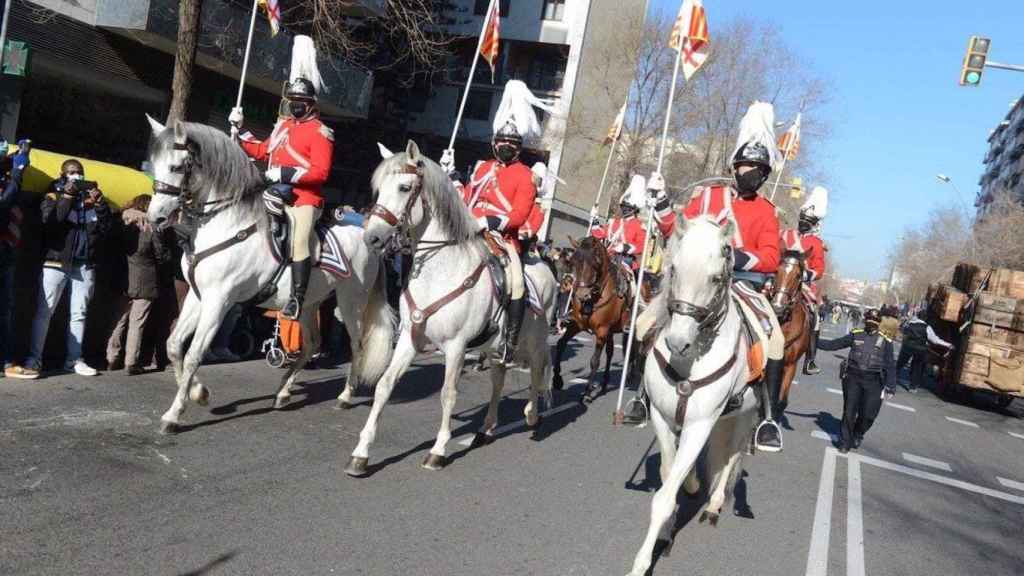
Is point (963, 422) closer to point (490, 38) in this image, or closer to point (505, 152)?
point (490, 38)

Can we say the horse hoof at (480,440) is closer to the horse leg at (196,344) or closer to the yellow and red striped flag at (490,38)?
the horse leg at (196,344)

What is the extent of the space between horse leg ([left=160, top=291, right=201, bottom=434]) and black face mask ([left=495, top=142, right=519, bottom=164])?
3.16 meters

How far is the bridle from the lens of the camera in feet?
20.2

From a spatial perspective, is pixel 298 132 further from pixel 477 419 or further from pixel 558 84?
pixel 558 84

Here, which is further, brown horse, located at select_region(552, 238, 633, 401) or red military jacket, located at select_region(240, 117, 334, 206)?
brown horse, located at select_region(552, 238, 633, 401)

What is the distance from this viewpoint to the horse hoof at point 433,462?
263 inches

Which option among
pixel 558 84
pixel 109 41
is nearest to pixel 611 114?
pixel 558 84

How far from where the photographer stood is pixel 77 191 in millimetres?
7484

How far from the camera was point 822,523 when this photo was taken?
7.11 meters

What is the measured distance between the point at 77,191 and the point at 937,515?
9.13 m

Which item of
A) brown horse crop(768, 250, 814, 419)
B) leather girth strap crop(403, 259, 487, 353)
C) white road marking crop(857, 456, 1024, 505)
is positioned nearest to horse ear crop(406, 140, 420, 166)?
leather girth strap crop(403, 259, 487, 353)

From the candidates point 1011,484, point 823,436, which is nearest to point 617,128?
point 823,436

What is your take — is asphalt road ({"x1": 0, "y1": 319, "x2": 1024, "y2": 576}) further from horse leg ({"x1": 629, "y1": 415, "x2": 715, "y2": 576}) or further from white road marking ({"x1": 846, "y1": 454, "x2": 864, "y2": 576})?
horse leg ({"x1": 629, "y1": 415, "x2": 715, "y2": 576})

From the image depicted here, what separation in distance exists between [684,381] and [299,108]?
4481 mm
